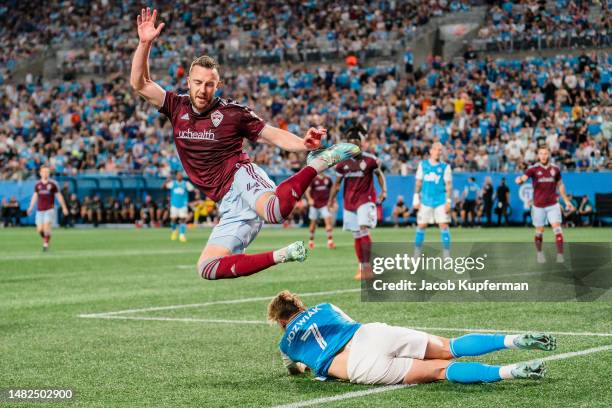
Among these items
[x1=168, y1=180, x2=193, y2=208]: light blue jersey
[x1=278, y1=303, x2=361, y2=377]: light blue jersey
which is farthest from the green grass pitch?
[x1=168, y1=180, x2=193, y2=208]: light blue jersey

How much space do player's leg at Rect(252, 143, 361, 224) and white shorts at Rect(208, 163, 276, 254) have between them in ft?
0.67

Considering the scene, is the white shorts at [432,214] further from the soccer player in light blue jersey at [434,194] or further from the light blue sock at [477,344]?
the light blue sock at [477,344]

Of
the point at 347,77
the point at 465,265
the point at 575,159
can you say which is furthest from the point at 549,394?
the point at 347,77

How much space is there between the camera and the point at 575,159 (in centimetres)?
3531

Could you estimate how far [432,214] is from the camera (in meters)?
19.3

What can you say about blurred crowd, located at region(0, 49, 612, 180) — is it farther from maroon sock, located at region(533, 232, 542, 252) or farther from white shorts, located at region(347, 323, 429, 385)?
white shorts, located at region(347, 323, 429, 385)

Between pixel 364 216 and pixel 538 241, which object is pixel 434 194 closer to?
pixel 538 241

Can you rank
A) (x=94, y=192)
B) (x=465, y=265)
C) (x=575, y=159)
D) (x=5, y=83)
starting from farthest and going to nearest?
1. (x=5, y=83)
2. (x=94, y=192)
3. (x=575, y=159)
4. (x=465, y=265)

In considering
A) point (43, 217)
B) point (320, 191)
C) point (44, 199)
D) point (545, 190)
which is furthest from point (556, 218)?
point (44, 199)

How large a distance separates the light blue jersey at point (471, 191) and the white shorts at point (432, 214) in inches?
717

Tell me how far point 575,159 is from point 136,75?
29.5 m

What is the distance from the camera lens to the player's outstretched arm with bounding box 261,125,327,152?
7621mm

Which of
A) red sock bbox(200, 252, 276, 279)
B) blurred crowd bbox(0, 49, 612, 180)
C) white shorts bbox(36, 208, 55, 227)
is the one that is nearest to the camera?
red sock bbox(200, 252, 276, 279)

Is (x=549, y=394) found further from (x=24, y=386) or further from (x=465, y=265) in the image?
(x=465, y=265)
